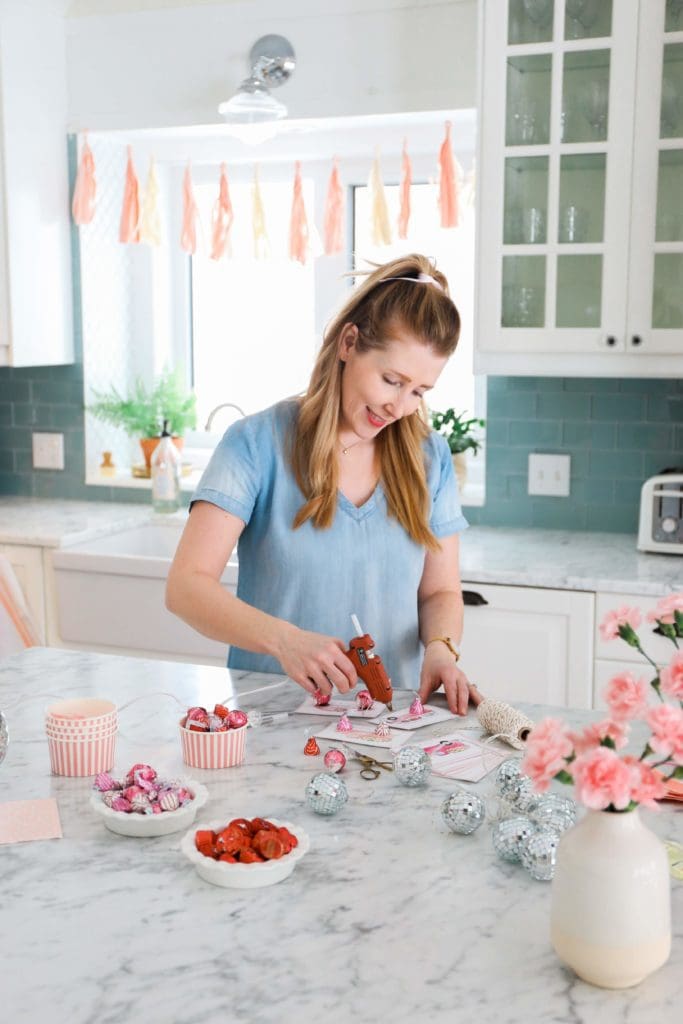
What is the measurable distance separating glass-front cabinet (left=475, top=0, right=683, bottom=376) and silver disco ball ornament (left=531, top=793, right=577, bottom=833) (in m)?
1.87

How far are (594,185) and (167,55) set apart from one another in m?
1.47

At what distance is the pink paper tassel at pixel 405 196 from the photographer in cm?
357

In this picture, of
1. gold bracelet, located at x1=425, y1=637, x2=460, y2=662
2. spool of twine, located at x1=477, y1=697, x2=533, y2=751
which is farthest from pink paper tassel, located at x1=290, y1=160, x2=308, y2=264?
spool of twine, located at x1=477, y1=697, x2=533, y2=751

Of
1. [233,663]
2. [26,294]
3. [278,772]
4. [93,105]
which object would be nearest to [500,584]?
[233,663]

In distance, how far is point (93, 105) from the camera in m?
Result: 3.76

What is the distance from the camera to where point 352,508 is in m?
2.09

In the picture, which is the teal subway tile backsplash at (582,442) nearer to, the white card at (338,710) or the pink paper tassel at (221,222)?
the pink paper tassel at (221,222)

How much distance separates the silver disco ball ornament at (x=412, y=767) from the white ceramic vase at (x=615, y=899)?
445 mm

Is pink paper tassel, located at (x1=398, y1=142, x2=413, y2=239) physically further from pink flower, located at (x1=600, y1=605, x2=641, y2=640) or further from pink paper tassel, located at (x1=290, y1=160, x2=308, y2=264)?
pink flower, located at (x1=600, y1=605, x2=641, y2=640)

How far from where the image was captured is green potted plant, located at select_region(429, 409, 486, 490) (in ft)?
11.4

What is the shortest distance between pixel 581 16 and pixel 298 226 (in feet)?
3.78

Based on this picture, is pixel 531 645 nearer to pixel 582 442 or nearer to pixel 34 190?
pixel 582 442

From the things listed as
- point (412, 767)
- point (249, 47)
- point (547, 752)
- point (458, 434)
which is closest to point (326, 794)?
point (412, 767)

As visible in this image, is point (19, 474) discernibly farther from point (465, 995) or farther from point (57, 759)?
point (465, 995)
